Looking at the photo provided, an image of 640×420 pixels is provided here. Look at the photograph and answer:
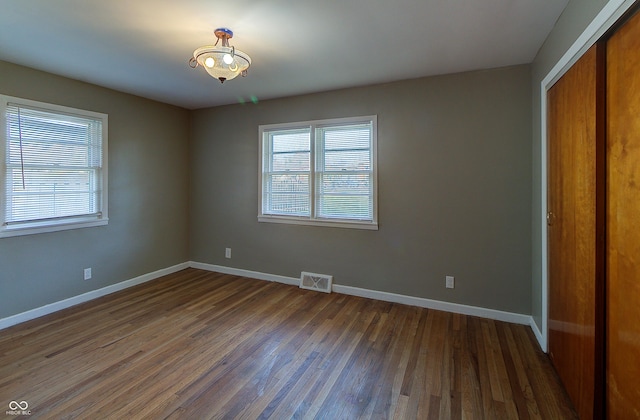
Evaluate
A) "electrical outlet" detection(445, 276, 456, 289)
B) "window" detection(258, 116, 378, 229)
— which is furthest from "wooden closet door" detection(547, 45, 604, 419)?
"window" detection(258, 116, 378, 229)

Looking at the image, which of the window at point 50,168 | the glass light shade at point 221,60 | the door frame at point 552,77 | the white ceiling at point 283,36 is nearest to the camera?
the door frame at point 552,77

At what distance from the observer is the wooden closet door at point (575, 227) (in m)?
1.53

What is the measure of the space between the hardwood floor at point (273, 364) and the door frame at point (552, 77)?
0.35 metres

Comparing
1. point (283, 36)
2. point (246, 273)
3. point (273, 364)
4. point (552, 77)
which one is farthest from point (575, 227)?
point (246, 273)

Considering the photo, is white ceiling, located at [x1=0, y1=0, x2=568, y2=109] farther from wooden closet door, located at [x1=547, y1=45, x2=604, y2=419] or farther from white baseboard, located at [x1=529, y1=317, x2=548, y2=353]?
white baseboard, located at [x1=529, y1=317, x2=548, y2=353]

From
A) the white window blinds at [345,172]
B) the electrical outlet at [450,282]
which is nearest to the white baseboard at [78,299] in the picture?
the white window blinds at [345,172]

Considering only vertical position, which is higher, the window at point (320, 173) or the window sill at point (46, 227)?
the window at point (320, 173)

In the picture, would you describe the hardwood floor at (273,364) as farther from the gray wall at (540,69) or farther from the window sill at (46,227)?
the window sill at (46,227)

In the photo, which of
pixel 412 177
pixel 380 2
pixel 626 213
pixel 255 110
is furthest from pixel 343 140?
pixel 626 213

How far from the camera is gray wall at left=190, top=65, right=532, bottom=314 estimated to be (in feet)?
9.45

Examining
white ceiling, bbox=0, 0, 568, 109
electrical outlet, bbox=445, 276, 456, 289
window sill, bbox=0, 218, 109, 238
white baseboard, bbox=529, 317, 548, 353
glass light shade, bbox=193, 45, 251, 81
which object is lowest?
white baseboard, bbox=529, 317, 548, 353

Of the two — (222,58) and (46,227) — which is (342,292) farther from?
(46,227)

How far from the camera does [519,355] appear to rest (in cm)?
233

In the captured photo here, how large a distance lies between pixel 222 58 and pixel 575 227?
2580mm
